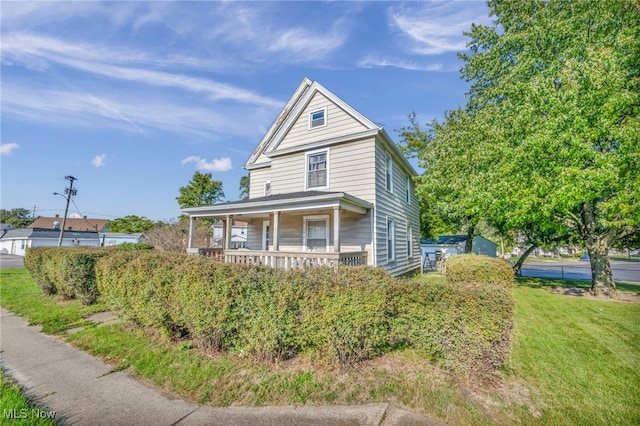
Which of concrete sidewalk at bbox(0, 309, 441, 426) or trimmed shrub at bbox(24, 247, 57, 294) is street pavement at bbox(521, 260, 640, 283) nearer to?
concrete sidewalk at bbox(0, 309, 441, 426)

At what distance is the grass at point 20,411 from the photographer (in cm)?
286

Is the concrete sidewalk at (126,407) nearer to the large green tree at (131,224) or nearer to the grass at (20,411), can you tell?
the grass at (20,411)

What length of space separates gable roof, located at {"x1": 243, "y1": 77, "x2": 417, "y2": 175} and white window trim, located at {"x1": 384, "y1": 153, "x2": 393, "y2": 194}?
45 cm

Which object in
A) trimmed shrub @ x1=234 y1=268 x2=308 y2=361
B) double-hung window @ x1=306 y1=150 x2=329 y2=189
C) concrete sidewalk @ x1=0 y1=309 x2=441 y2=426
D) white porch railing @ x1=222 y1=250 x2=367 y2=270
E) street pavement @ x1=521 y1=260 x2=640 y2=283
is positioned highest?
double-hung window @ x1=306 y1=150 x2=329 y2=189

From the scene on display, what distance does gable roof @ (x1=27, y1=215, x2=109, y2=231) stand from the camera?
52.8 metres

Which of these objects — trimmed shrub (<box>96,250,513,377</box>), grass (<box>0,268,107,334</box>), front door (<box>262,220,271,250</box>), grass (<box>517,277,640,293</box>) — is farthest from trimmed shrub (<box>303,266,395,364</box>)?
grass (<box>517,277,640,293</box>)

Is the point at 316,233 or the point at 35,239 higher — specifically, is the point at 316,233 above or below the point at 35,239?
above

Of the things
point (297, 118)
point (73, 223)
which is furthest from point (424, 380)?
point (73, 223)

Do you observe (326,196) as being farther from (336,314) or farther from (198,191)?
(198,191)

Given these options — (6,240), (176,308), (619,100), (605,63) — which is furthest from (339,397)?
(6,240)

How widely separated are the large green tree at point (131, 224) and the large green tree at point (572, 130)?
59692mm

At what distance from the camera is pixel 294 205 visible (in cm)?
898

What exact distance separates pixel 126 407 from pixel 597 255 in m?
15.6

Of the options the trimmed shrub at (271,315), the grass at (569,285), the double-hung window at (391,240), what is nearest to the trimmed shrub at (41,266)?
the trimmed shrub at (271,315)
